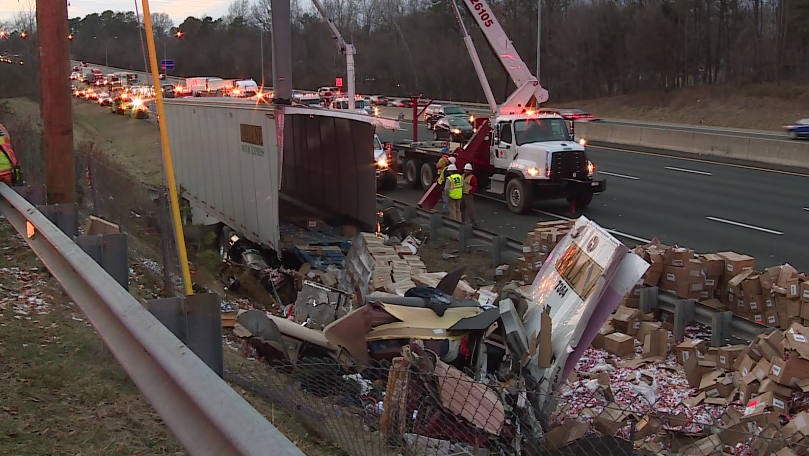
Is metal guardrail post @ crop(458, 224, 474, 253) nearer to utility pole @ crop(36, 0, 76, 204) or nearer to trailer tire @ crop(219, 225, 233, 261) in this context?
trailer tire @ crop(219, 225, 233, 261)

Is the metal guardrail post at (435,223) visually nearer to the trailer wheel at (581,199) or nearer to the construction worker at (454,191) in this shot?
the construction worker at (454,191)

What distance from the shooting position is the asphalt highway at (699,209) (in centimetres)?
1619

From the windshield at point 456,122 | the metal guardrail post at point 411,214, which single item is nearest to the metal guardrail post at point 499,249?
the metal guardrail post at point 411,214

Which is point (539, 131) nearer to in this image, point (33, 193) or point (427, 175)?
point (427, 175)

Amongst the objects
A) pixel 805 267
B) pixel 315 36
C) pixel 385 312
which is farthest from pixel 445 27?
pixel 385 312

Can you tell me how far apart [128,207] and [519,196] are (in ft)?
33.3

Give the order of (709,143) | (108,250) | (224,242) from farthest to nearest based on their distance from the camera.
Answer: (709,143) < (224,242) < (108,250)

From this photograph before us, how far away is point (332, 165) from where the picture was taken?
17.1m

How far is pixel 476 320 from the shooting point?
7.42 meters

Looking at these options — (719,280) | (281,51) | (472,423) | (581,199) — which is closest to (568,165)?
(581,199)

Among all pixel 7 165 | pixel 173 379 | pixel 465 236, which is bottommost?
pixel 465 236

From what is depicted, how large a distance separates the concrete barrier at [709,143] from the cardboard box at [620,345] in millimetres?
21067

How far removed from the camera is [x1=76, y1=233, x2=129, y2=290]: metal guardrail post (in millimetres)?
4781

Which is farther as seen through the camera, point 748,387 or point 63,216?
point 748,387
